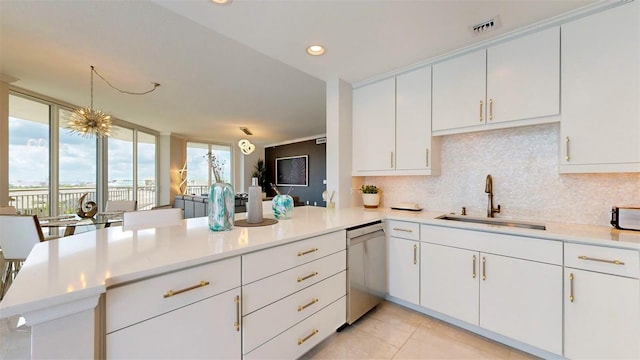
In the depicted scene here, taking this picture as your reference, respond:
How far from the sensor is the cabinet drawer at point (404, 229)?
2165 mm

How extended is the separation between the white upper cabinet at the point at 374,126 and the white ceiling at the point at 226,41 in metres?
0.20

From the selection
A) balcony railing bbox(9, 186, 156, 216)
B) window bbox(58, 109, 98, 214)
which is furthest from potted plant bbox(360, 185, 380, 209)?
window bbox(58, 109, 98, 214)

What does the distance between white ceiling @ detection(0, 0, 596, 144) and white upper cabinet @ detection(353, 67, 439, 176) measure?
201 mm

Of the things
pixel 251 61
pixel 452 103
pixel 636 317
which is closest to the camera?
pixel 636 317

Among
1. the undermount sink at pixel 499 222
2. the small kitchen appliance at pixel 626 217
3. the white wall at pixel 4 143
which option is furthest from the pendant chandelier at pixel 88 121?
the small kitchen appliance at pixel 626 217

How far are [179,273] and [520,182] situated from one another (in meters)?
2.59

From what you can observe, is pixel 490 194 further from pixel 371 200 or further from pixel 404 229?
pixel 371 200

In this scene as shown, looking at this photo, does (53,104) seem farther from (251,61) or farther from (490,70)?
(490,70)

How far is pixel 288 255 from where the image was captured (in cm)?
149

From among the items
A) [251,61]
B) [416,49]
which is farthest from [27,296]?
[251,61]

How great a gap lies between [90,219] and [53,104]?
2876mm

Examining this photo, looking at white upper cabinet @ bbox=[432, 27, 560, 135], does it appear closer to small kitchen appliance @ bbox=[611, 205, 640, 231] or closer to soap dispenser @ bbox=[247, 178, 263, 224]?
small kitchen appliance @ bbox=[611, 205, 640, 231]

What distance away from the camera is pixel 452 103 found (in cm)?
223

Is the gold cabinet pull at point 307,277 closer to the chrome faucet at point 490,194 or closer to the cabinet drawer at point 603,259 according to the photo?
the cabinet drawer at point 603,259
